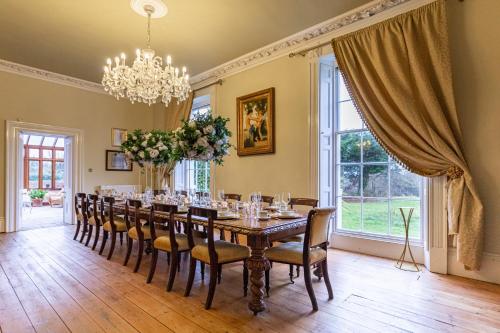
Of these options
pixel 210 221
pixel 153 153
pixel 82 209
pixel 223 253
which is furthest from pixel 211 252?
pixel 82 209

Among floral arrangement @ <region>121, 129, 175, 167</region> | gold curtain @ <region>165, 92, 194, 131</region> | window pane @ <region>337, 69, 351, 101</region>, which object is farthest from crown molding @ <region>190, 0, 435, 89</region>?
floral arrangement @ <region>121, 129, 175, 167</region>

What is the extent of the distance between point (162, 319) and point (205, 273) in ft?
3.73

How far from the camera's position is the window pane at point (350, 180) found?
A: 14.3 feet

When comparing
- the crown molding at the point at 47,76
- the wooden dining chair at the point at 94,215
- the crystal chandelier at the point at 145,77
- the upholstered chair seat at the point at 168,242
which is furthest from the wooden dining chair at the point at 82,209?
the crown molding at the point at 47,76

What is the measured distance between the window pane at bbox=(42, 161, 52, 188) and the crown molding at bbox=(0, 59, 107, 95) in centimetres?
859

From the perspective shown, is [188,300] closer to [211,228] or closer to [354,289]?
[211,228]

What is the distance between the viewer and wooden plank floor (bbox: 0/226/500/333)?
2.24 m

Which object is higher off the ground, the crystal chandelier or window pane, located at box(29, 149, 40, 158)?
the crystal chandelier

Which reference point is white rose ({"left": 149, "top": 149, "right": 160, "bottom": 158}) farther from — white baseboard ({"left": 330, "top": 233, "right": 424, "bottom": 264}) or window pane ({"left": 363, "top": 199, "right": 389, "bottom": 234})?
window pane ({"left": 363, "top": 199, "right": 389, "bottom": 234})

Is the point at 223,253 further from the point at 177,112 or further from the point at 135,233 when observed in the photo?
the point at 177,112

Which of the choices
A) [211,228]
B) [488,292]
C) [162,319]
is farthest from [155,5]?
[488,292]

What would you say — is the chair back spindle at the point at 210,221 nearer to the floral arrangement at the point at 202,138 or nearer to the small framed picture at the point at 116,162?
the floral arrangement at the point at 202,138

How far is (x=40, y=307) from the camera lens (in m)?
2.54

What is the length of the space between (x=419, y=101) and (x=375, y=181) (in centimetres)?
128
